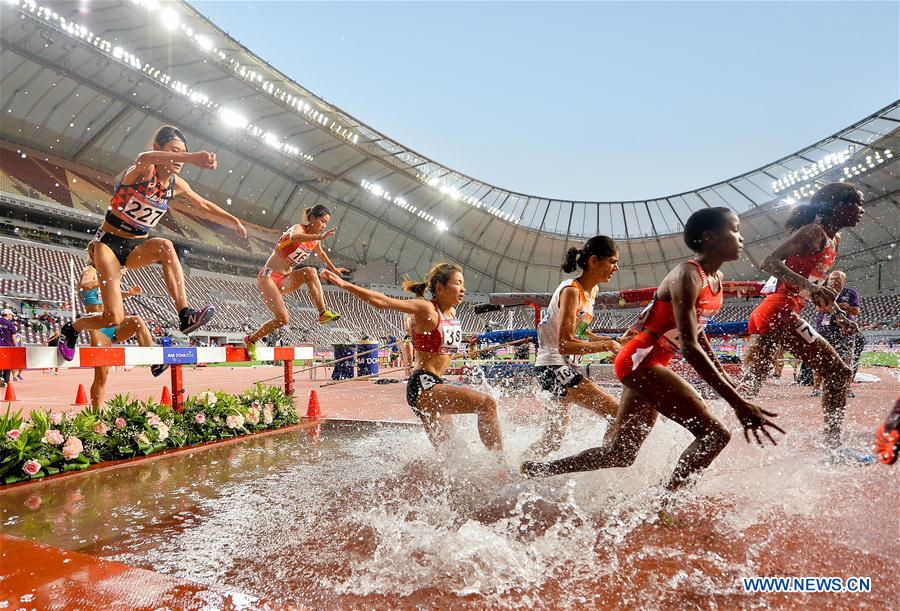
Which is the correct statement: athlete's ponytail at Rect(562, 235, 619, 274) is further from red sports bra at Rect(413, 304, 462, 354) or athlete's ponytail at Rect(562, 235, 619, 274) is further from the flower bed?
the flower bed

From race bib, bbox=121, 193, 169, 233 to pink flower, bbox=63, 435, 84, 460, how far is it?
1959mm

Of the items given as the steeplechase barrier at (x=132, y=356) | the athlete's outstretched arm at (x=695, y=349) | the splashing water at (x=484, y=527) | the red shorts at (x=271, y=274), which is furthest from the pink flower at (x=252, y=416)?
the athlete's outstretched arm at (x=695, y=349)

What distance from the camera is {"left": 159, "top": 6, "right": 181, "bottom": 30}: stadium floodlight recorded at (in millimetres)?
24141

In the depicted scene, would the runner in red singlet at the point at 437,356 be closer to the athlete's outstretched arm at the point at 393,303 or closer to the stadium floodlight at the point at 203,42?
the athlete's outstretched arm at the point at 393,303

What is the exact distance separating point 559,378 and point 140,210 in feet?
12.5

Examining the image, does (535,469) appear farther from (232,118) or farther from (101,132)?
(101,132)

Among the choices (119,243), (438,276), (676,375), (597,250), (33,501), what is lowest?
(33,501)

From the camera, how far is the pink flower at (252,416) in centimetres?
648

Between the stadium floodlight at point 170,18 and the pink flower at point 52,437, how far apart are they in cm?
2645

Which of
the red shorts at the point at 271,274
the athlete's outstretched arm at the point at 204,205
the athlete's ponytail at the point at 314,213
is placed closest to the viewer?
the athlete's outstretched arm at the point at 204,205

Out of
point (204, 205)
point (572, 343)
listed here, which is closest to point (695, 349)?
point (572, 343)

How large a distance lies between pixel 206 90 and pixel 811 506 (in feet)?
113

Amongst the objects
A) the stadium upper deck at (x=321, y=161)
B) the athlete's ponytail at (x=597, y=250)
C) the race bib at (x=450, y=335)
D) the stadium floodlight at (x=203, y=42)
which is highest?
the stadium floodlight at (x=203, y=42)

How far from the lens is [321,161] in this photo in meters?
38.8
